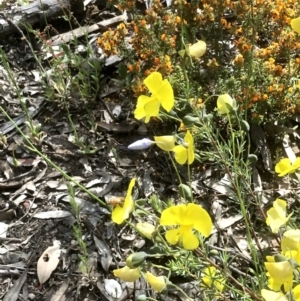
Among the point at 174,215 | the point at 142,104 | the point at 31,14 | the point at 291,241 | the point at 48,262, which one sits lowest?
the point at 48,262

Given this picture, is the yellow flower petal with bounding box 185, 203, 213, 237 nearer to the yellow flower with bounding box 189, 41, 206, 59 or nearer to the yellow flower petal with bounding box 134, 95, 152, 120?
the yellow flower petal with bounding box 134, 95, 152, 120

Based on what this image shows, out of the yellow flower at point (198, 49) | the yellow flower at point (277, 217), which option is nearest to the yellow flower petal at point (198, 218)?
the yellow flower at point (277, 217)

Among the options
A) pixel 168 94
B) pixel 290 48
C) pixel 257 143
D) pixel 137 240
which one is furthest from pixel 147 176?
pixel 168 94

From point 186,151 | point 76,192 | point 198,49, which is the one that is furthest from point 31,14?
point 186,151

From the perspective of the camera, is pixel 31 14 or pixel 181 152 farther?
pixel 31 14

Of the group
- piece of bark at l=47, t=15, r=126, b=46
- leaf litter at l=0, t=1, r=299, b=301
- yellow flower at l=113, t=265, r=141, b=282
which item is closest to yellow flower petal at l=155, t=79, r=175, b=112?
yellow flower at l=113, t=265, r=141, b=282

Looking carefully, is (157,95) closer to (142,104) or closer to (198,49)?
(142,104)

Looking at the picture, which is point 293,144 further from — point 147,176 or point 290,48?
point 147,176
